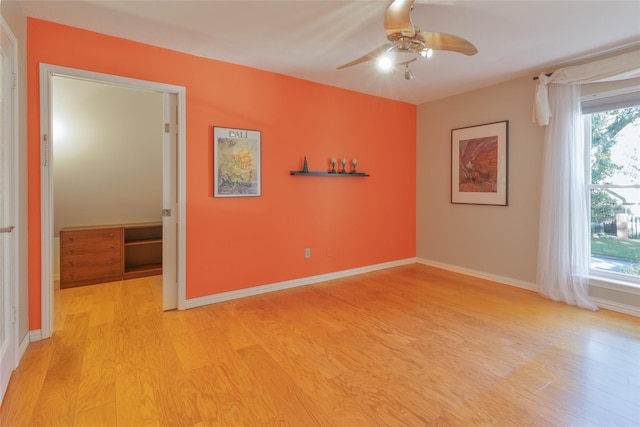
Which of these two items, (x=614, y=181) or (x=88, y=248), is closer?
(x=614, y=181)

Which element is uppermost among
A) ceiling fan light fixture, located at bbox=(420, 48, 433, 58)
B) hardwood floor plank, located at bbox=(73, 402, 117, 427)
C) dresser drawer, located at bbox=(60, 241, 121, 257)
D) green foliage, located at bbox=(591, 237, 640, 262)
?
ceiling fan light fixture, located at bbox=(420, 48, 433, 58)

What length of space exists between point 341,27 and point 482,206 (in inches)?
118

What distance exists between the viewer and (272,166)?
12.1 ft

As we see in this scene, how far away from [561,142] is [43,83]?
4.82 metres

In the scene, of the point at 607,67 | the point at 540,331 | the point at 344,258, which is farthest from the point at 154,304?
the point at 607,67

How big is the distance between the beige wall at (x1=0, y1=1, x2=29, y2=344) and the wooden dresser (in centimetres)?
155

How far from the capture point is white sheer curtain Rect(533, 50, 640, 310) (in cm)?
326

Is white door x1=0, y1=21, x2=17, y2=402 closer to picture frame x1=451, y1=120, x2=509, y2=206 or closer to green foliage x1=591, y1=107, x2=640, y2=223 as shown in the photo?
picture frame x1=451, y1=120, x2=509, y2=206

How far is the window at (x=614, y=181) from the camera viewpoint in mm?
3078

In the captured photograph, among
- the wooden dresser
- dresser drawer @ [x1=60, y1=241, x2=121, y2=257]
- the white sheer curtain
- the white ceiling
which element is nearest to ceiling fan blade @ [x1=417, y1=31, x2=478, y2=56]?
the white ceiling

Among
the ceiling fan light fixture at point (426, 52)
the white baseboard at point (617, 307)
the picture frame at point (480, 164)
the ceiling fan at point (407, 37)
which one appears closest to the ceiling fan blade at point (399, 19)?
the ceiling fan at point (407, 37)

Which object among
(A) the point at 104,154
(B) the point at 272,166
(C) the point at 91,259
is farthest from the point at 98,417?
(A) the point at 104,154

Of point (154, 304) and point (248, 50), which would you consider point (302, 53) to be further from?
point (154, 304)

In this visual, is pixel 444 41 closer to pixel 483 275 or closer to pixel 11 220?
pixel 11 220
